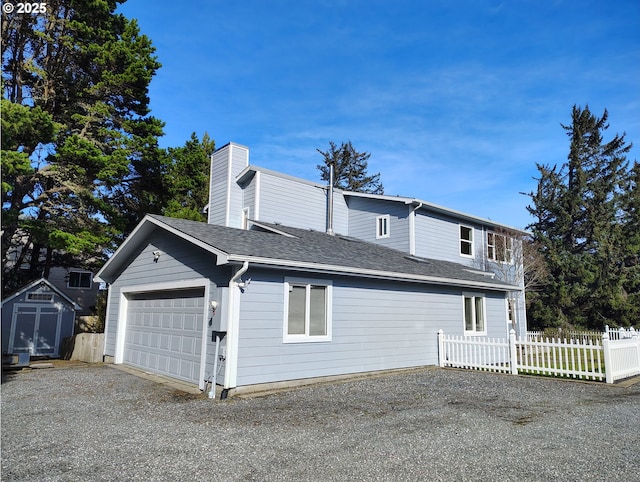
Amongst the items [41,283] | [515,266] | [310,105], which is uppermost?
[310,105]

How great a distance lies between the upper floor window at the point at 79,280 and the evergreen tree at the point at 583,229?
29433 millimetres

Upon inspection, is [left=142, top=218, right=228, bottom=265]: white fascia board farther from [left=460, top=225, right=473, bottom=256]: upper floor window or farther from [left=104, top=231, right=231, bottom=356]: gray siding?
[left=460, top=225, right=473, bottom=256]: upper floor window

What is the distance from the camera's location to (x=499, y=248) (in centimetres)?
2078

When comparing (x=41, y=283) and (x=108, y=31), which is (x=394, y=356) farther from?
(x=108, y=31)

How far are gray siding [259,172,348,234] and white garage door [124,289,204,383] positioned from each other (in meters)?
5.58

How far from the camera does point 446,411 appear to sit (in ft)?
23.1

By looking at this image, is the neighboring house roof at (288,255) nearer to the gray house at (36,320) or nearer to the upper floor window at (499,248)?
the gray house at (36,320)

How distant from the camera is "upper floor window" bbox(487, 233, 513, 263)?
20266mm

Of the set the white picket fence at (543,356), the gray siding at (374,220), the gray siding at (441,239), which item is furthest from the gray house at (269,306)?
the gray siding at (441,239)

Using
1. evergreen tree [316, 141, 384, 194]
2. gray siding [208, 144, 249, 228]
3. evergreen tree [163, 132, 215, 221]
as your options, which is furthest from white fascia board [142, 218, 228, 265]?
evergreen tree [316, 141, 384, 194]

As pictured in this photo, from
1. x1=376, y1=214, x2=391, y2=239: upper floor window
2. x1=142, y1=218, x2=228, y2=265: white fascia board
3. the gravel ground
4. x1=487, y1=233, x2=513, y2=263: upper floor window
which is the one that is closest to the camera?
the gravel ground

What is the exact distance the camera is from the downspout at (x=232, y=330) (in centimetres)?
820

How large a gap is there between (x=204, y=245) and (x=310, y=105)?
14129mm

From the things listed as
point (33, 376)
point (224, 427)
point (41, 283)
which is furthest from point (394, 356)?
point (41, 283)
